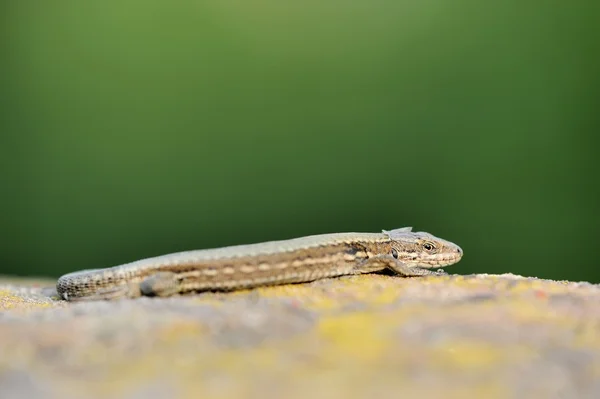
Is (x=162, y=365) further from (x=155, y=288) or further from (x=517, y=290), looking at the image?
(x=517, y=290)

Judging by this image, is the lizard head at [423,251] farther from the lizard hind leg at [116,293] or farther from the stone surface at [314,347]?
the lizard hind leg at [116,293]

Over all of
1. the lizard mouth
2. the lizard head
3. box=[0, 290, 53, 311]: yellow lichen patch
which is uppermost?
the lizard head

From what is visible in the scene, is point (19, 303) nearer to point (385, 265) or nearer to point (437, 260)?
point (385, 265)

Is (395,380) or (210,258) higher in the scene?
(210,258)

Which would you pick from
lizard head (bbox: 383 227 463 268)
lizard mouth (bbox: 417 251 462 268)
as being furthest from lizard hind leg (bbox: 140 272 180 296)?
lizard mouth (bbox: 417 251 462 268)

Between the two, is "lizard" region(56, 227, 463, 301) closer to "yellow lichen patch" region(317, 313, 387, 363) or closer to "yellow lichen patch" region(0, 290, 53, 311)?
"yellow lichen patch" region(0, 290, 53, 311)

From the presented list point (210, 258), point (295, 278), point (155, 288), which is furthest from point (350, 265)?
point (155, 288)
